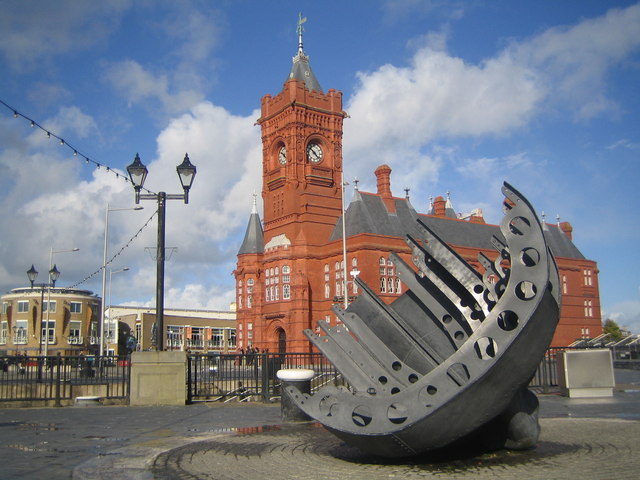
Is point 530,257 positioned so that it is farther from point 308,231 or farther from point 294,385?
point 308,231

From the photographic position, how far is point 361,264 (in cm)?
5238

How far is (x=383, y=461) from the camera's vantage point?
24.9 ft

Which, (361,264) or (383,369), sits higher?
(361,264)

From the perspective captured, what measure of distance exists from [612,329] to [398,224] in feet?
197

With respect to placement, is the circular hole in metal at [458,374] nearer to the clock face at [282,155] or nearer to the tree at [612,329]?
the clock face at [282,155]

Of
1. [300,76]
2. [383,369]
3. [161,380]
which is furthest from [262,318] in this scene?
[383,369]

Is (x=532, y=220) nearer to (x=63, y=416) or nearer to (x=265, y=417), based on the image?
(x=265, y=417)

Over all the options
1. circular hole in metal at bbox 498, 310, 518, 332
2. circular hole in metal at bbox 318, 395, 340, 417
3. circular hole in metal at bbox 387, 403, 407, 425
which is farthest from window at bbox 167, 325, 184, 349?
circular hole in metal at bbox 498, 310, 518, 332

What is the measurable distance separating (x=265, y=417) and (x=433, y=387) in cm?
820

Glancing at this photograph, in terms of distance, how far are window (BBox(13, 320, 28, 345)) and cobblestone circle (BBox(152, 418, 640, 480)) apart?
7866 cm

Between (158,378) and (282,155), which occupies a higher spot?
(282,155)

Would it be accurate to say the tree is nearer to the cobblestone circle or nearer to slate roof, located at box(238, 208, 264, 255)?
slate roof, located at box(238, 208, 264, 255)

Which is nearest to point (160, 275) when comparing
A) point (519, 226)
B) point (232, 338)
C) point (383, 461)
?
point (383, 461)

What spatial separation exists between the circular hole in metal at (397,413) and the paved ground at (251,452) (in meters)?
0.63
